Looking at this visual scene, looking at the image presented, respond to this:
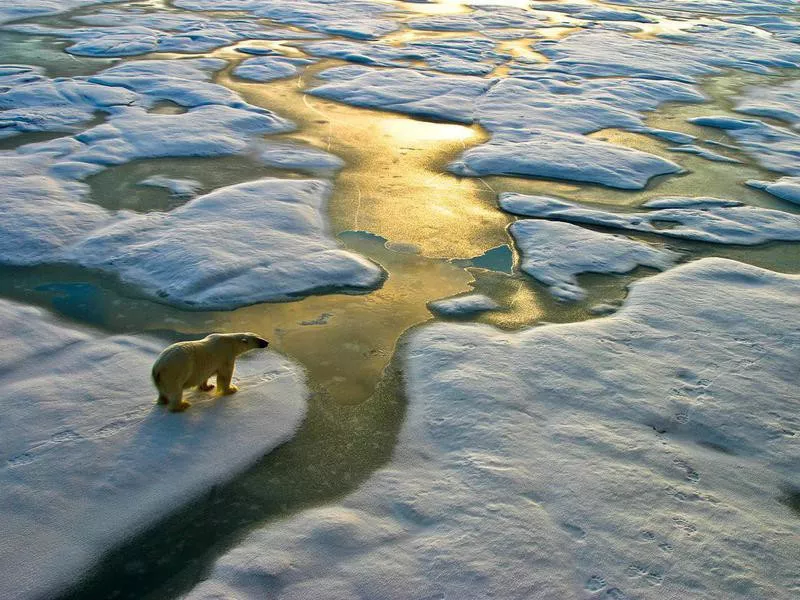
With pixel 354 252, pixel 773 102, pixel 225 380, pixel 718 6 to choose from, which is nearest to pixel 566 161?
pixel 354 252

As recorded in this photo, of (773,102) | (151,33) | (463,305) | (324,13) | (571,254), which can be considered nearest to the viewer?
(463,305)

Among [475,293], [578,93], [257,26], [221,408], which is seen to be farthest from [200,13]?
[221,408]

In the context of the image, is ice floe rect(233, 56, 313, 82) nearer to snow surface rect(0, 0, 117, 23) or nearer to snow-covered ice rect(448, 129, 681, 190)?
snow-covered ice rect(448, 129, 681, 190)

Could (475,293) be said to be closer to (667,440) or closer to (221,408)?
(667,440)

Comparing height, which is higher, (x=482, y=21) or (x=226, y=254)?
(x=482, y=21)

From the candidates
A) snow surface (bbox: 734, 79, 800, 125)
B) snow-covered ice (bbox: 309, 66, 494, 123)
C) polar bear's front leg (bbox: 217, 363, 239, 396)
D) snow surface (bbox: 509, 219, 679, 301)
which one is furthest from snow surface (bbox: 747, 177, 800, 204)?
polar bear's front leg (bbox: 217, 363, 239, 396)

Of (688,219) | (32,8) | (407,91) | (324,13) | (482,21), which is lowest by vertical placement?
(688,219)

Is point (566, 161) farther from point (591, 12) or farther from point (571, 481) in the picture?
point (591, 12)

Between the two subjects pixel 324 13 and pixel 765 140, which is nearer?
pixel 765 140
